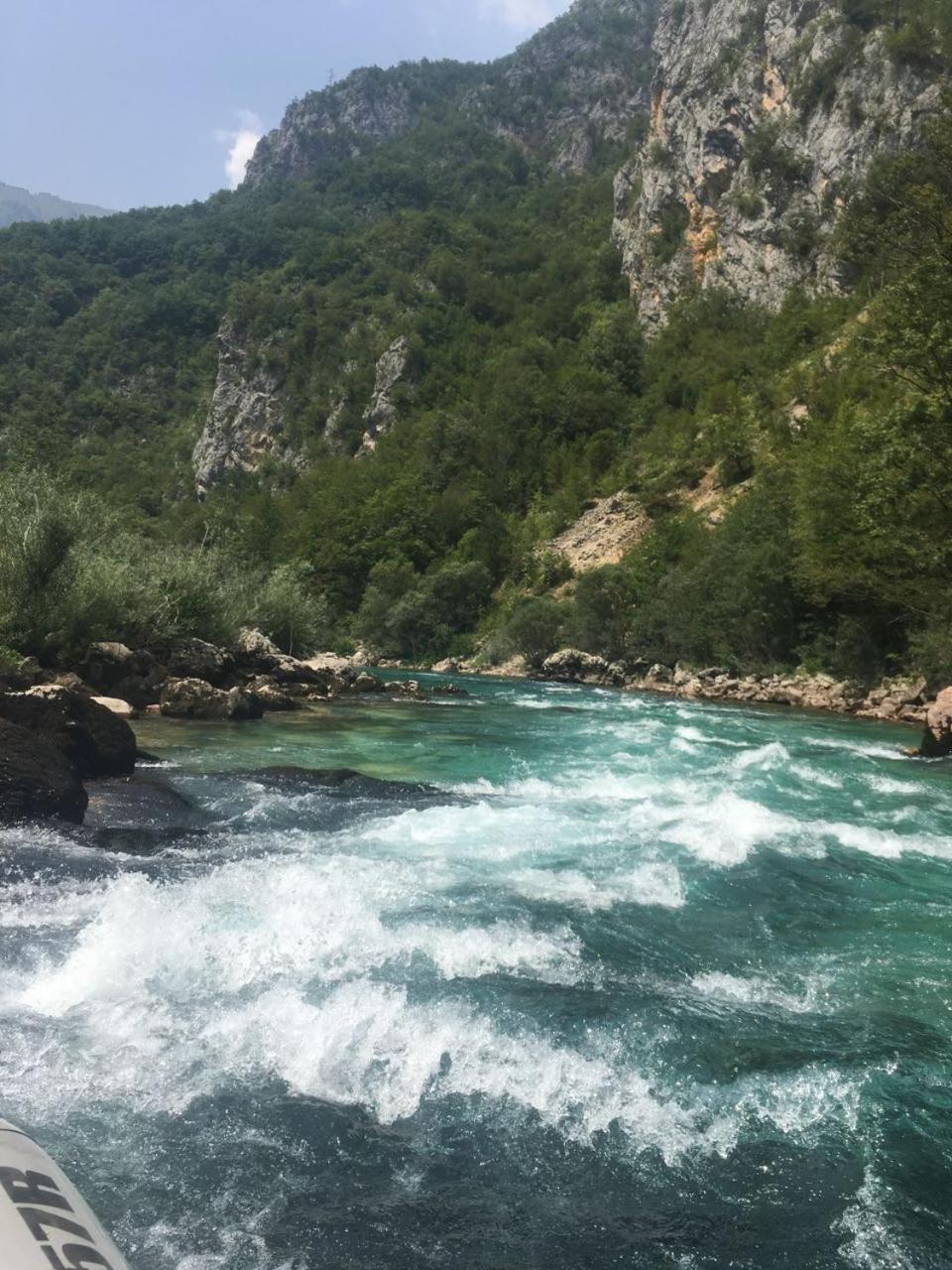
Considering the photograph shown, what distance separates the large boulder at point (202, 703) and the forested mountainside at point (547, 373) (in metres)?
3.14

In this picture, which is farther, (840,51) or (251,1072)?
(840,51)

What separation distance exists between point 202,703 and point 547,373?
262 feet

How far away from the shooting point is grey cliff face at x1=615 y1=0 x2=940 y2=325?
6488cm

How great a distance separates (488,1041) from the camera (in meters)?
5.48

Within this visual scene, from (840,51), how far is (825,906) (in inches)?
3136

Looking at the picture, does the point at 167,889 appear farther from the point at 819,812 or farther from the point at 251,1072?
the point at 819,812

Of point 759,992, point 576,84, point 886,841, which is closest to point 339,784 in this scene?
point 886,841

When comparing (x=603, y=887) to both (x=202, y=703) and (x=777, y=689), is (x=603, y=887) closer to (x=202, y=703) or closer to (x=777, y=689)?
(x=202, y=703)

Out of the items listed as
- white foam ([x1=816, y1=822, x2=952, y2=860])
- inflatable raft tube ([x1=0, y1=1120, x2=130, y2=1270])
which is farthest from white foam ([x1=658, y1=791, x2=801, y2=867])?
inflatable raft tube ([x1=0, y1=1120, x2=130, y2=1270])

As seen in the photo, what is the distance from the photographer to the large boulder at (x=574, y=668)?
48688mm

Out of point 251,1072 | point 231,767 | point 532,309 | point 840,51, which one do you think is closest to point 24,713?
point 231,767

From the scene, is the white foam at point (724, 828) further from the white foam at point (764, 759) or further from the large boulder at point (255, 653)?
the large boulder at point (255, 653)

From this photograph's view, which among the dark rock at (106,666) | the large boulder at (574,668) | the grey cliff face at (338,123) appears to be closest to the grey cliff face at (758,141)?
the large boulder at (574,668)

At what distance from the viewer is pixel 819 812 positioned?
1297cm
